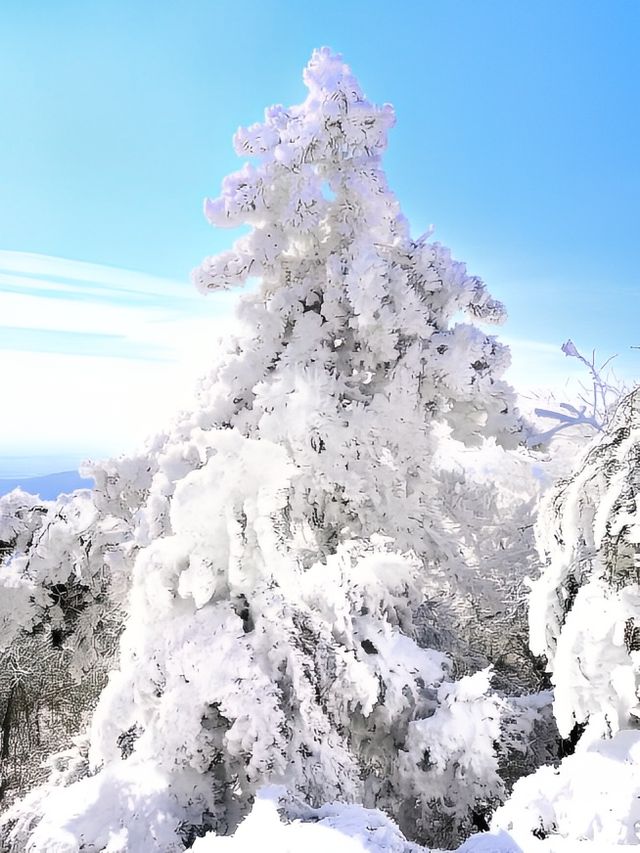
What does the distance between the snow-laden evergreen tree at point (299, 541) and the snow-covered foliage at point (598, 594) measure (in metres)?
0.92

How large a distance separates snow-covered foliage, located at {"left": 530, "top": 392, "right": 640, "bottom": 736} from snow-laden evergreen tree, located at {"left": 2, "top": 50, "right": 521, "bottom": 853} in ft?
3.01

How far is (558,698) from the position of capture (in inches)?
177

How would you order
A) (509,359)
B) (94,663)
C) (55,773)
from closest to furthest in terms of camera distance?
(55,773) → (509,359) → (94,663)

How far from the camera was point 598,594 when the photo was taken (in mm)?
4375

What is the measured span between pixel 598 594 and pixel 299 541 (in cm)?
421

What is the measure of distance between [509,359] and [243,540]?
15.1 feet

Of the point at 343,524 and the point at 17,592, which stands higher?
the point at 343,524

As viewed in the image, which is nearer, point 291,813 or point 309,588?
point 291,813

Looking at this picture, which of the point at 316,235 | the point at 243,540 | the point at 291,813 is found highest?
the point at 316,235

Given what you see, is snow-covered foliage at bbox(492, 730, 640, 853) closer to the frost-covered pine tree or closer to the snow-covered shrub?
the frost-covered pine tree

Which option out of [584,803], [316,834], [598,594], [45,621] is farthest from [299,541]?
[45,621]

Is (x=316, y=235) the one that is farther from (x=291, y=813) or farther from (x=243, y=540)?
(x=291, y=813)

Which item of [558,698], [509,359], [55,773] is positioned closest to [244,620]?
[558,698]

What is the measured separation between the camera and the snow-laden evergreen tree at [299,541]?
4910 millimetres
